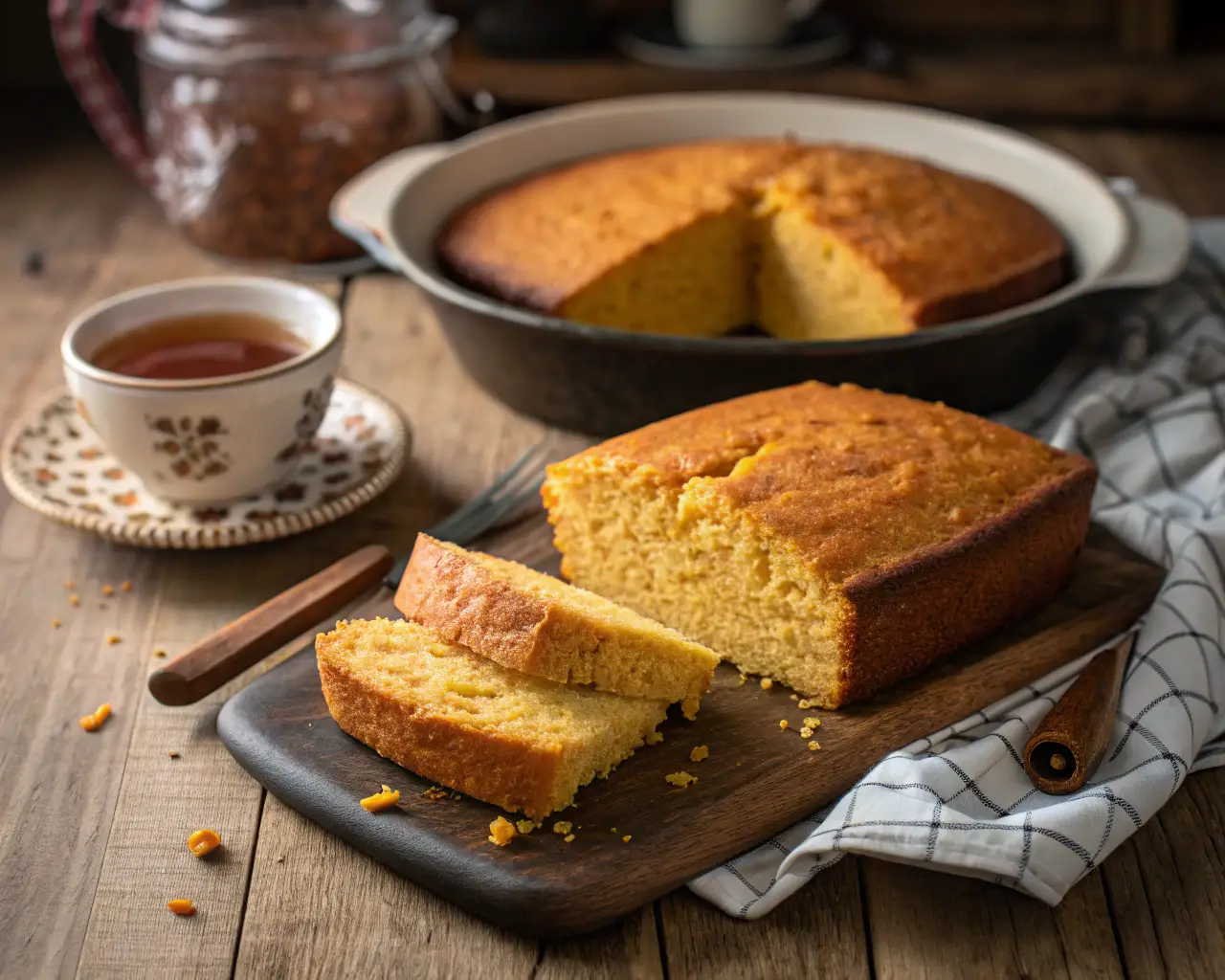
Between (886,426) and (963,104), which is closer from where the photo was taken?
(886,426)

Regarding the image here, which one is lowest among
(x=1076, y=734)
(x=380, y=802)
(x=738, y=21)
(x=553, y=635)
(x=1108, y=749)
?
(x=738, y=21)

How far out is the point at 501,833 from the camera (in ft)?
6.71

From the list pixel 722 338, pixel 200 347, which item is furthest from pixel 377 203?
pixel 722 338

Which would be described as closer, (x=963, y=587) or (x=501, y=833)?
(x=501, y=833)

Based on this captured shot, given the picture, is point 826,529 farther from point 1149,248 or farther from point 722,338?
point 1149,248

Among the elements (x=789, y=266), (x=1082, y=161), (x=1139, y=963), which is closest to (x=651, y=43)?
(x=1082, y=161)

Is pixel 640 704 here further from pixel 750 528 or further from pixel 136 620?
pixel 136 620

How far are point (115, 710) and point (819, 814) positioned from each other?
124cm

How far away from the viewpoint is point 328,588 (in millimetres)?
2658

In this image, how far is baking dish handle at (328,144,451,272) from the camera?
351 centimetres

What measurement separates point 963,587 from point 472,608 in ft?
2.80

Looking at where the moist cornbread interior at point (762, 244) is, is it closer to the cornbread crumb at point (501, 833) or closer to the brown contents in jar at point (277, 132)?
the brown contents in jar at point (277, 132)

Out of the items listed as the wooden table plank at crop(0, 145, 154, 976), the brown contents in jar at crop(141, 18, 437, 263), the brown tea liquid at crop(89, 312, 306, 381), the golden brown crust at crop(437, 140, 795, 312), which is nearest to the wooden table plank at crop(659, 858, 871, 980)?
the wooden table plank at crop(0, 145, 154, 976)

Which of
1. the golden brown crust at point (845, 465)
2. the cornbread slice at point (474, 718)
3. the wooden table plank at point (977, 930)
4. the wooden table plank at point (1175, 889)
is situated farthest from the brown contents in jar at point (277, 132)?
the wooden table plank at point (1175, 889)
